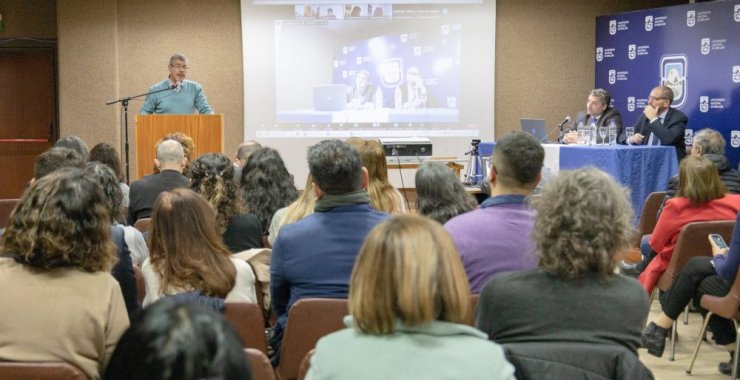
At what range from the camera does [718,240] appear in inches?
184

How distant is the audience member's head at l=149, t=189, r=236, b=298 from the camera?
2889 mm

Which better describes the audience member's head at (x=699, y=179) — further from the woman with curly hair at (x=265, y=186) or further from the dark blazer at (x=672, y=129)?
the dark blazer at (x=672, y=129)

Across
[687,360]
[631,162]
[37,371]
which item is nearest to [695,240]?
[687,360]

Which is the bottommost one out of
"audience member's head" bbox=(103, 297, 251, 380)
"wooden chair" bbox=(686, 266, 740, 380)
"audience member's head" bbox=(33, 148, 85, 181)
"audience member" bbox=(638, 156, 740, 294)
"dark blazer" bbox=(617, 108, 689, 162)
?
"wooden chair" bbox=(686, 266, 740, 380)

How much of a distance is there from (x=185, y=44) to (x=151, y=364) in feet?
30.8

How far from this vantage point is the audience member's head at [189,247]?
2889 mm

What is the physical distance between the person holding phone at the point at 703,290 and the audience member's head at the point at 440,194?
4.45 feet

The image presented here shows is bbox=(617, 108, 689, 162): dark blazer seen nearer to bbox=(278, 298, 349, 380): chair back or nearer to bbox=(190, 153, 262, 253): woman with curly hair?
bbox=(190, 153, 262, 253): woman with curly hair

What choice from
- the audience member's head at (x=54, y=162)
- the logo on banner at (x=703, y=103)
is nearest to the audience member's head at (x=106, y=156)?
the audience member's head at (x=54, y=162)

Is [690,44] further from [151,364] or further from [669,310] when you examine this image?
[151,364]

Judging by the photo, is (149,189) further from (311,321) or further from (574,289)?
(574,289)

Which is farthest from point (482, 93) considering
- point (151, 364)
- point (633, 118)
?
point (151, 364)

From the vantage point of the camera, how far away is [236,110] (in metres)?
10.2

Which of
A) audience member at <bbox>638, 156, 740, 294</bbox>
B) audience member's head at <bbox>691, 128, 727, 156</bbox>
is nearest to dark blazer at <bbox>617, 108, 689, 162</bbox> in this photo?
audience member's head at <bbox>691, 128, 727, 156</bbox>
